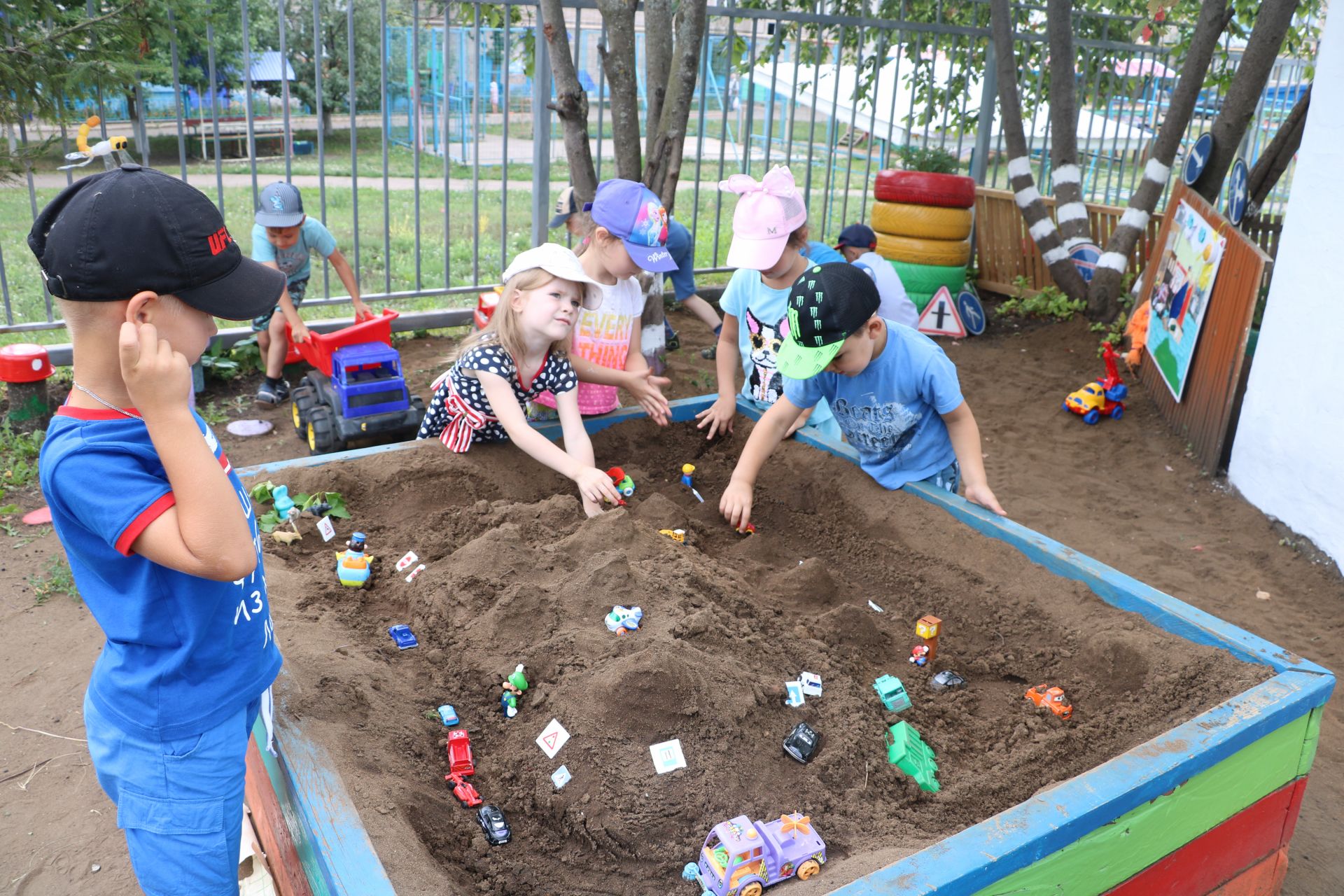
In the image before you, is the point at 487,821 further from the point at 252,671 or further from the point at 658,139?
the point at 658,139

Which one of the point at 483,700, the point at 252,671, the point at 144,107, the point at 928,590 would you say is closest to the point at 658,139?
the point at 144,107

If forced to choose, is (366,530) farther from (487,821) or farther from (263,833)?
(487,821)

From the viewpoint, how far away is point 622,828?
1723 mm

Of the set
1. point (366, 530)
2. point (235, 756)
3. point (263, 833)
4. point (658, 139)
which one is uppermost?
point (658, 139)

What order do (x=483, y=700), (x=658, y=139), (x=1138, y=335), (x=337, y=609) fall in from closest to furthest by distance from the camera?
(x=483, y=700) < (x=337, y=609) < (x=658, y=139) < (x=1138, y=335)

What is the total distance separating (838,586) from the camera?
105 inches

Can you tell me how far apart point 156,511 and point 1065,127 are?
7297 mm

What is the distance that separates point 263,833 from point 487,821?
0.72m

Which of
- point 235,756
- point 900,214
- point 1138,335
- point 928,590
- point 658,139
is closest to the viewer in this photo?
point 235,756

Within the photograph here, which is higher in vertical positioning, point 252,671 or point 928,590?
point 252,671

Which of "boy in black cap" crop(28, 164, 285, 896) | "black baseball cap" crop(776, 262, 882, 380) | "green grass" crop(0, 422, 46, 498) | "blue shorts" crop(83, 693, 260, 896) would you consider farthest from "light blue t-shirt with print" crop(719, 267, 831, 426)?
"green grass" crop(0, 422, 46, 498)

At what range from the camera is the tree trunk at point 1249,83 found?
19.0 ft

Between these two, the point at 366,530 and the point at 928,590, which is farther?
the point at 366,530

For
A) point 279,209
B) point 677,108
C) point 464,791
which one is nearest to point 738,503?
point 464,791
